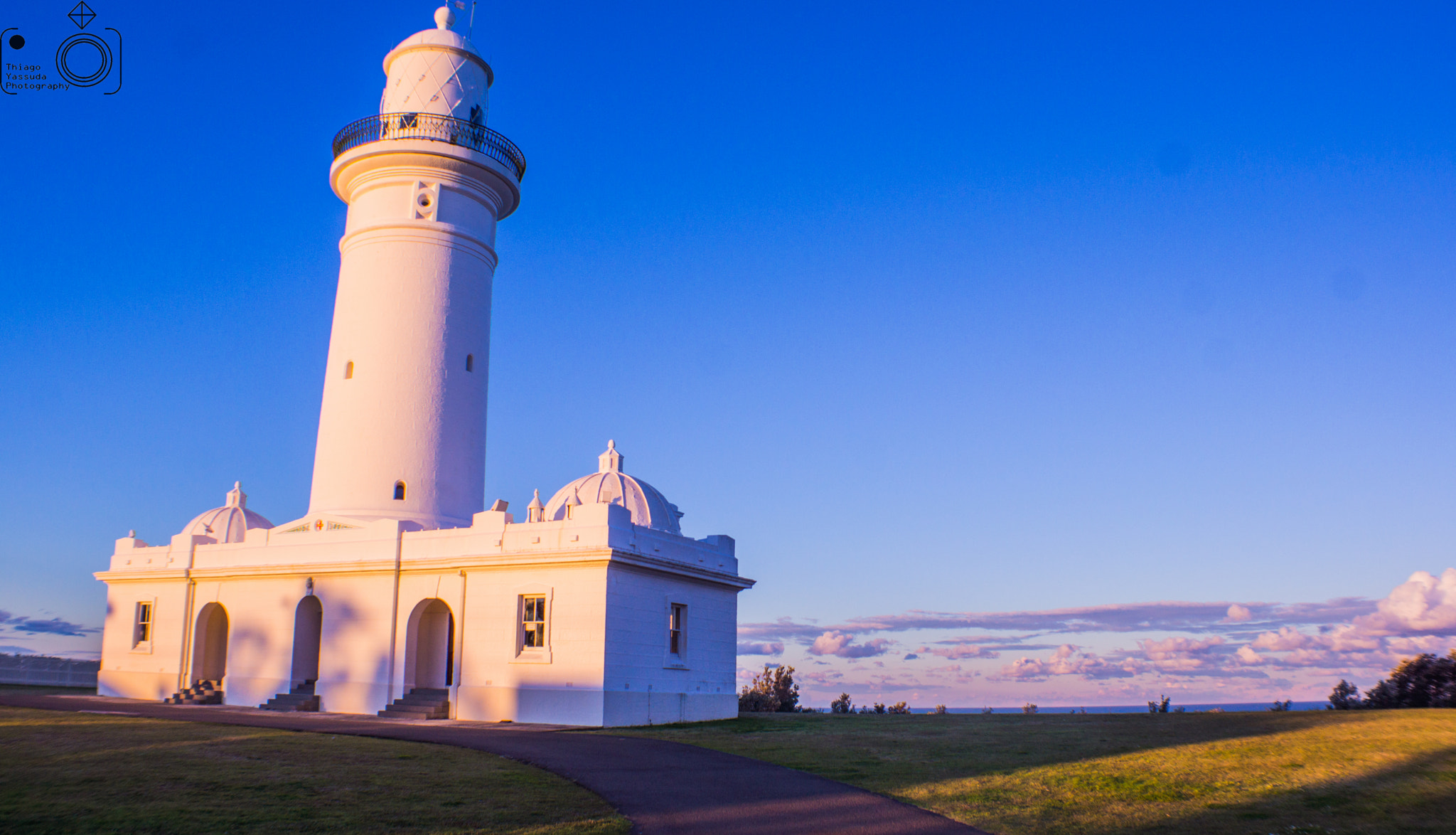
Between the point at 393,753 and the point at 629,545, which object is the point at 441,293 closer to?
the point at 629,545

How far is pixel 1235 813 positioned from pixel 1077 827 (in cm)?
158

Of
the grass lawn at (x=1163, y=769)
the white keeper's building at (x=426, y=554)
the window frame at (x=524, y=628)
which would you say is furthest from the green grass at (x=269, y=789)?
the white keeper's building at (x=426, y=554)

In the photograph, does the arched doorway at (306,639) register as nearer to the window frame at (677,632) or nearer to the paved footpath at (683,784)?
the paved footpath at (683,784)

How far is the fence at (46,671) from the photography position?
35406 millimetres

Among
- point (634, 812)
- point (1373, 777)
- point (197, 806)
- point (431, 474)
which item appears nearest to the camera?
point (197, 806)

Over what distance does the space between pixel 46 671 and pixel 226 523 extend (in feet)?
40.9

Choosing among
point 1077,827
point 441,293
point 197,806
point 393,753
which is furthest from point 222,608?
point 1077,827

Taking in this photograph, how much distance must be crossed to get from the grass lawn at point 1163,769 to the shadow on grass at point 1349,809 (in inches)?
0.9

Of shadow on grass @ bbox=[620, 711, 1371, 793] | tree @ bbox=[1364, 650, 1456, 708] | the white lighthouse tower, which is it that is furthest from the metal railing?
tree @ bbox=[1364, 650, 1456, 708]

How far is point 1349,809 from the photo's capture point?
366 inches

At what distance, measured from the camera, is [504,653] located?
880 inches

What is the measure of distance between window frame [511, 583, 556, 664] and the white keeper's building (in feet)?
0.16

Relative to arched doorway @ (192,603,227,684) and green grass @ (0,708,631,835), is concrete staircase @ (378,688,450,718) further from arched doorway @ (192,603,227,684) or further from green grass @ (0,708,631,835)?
green grass @ (0,708,631,835)

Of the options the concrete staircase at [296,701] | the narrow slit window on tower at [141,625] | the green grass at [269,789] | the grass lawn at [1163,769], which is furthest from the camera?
the narrow slit window on tower at [141,625]
